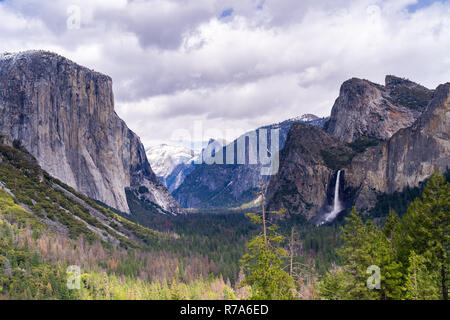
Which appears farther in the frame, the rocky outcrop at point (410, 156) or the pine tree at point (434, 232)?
the rocky outcrop at point (410, 156)

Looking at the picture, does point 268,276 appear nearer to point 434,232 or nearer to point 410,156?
point 434,232

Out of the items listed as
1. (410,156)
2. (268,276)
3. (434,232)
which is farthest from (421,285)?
(410,156)

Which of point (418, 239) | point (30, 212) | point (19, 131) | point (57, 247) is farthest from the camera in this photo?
point (19, 131)

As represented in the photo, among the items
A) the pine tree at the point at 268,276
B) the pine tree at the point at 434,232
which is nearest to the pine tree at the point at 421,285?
the pine tree at the point at 434,232

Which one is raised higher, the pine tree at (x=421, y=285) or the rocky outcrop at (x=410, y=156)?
the rocky outcrop at (x=410, y=156)

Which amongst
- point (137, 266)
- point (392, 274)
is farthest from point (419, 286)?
point (137, 266)

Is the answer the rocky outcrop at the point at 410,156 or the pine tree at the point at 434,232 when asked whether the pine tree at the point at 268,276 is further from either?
the rocky outcrop at the point at 410,156

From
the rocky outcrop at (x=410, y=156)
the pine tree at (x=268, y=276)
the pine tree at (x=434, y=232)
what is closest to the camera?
the pine tree at (x=268, y=276)

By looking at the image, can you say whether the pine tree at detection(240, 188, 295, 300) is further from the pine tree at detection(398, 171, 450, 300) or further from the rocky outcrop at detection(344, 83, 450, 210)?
the rocky outcrop at detection(344, 83, 450, 210)
